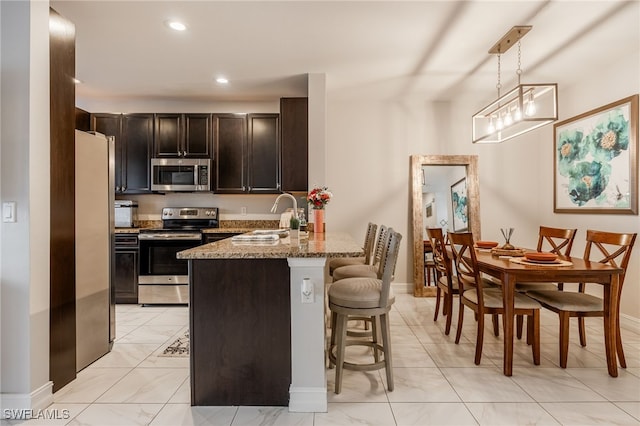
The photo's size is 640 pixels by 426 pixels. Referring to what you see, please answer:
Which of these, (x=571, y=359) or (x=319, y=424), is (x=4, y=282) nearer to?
(x=319, y=424)

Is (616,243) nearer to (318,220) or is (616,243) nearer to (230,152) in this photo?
(318,220)

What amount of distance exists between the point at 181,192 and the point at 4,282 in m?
2.69

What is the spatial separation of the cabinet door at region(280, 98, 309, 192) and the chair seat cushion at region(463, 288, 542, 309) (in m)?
2.25

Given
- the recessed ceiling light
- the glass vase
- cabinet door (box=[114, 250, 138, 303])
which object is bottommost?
cabinet door (box=[114, 250, 138, 303])

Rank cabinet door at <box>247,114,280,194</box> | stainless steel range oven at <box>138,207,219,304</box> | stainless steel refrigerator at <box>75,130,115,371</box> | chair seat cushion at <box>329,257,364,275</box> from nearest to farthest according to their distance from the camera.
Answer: stainless steel refrigerator at <box>75,130,115,371</box> → chair seat cushion at <box>329,257,364,275</box> → stainless steel range oven at <box>138,207,219,304</box> → cabinet door at <box>247,114,280,194</box>

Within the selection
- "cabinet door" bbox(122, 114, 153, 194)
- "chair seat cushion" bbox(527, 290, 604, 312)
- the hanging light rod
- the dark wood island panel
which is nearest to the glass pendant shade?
the hanging light rod

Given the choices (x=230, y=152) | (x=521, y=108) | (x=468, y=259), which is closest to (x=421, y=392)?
(x=468, y=259)

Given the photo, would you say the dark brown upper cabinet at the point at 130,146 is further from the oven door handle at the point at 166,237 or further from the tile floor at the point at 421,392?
the tile floor at the point at 421,392

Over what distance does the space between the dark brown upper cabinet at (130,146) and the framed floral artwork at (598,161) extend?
17.1 ft

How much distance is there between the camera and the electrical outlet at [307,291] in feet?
6.40

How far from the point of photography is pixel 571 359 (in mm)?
2652

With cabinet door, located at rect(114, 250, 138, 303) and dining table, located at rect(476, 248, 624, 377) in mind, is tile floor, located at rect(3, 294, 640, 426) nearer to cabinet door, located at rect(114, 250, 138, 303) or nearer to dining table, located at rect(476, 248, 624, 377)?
dining table, located at rect(476, 248, 624, 377)

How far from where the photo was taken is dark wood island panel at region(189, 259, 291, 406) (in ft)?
6.55

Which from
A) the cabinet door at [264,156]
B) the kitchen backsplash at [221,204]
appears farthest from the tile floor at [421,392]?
the cabinet door at [264,156]
